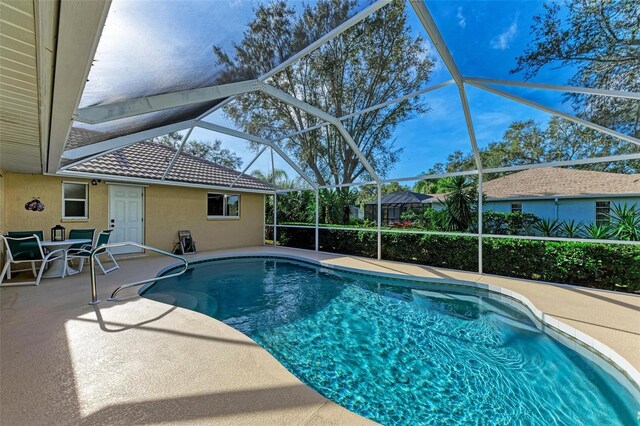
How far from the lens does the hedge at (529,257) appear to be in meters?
5.77

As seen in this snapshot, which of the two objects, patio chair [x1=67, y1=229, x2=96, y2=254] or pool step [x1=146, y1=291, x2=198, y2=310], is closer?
pool step [x1=146, y1=291, x2=198, y2=310]

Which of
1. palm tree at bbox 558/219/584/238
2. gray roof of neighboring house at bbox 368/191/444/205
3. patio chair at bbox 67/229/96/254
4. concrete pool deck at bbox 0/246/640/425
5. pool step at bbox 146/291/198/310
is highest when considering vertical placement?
gray roof of neighboring house at bbox 368/191/444/205

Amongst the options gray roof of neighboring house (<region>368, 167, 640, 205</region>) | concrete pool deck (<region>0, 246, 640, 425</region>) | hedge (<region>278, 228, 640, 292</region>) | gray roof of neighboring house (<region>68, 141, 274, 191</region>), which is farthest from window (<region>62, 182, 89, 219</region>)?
gray roof of neighboring house (<region>368, 167, 640, 205</region>)

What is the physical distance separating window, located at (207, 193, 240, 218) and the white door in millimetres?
2547

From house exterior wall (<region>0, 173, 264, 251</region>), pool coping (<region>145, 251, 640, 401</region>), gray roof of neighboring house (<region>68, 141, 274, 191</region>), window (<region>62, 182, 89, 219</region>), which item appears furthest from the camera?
gray roof of neighboring house (<region>68, 141, 274, 191</region>)

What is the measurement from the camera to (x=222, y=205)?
1184 cm

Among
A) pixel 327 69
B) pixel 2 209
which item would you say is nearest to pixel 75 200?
pixel 2 209

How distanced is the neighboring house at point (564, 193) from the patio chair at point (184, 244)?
967cm

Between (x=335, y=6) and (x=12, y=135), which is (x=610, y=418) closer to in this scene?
(x=335, y=6)

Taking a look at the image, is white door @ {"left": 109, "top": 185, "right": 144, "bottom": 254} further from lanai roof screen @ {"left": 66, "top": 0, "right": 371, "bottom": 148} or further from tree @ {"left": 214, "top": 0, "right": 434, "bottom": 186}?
lanai roof screen @ {"left": 66, "top": 0, "right": 371, "bottom": 148}

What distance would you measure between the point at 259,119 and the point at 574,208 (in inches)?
578

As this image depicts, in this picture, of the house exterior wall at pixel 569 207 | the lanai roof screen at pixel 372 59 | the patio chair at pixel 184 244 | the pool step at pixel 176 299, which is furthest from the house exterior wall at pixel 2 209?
the house exterior wall at pixel 569 207

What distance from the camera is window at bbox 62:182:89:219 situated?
7.89m

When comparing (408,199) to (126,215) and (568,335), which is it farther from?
(126,215)
